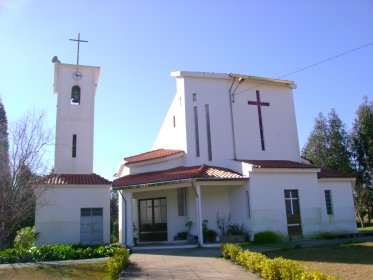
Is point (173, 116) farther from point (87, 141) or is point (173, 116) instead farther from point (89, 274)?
point (89, 274)

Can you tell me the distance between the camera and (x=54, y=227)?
62.3 ft

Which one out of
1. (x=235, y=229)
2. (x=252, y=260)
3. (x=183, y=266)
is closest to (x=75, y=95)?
(x=235, y=229)

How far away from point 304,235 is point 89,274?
12.6m

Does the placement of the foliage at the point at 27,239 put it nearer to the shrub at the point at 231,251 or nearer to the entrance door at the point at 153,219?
the entrance door at the point at 153,219

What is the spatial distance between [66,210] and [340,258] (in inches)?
514

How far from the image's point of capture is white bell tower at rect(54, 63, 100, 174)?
22.0 m

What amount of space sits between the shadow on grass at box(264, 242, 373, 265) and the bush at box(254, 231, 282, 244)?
3330 millimetres

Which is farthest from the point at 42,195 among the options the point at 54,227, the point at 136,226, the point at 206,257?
the point at 206,257

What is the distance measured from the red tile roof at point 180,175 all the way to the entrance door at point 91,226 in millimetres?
1983

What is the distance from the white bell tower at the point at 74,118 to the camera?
2203cm

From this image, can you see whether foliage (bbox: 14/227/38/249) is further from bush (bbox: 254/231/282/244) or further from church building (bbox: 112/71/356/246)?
bush (bbox: 254/231/282/244)

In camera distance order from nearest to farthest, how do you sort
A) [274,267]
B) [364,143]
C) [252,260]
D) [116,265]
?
[274,267] → [116,265] → [252,260] → [364,143]

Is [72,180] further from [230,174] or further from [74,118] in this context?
[230,174]

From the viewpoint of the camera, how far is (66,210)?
63.6ft
